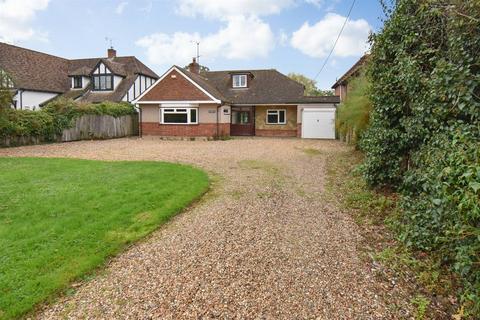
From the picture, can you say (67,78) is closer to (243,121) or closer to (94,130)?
(94,130)

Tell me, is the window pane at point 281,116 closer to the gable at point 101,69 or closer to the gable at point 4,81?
the gable at point 101,69

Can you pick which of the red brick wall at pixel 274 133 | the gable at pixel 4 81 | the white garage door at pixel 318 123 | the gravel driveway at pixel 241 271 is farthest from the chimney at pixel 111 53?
the gravel driveway at pixel 241 271

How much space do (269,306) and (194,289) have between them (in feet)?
2.68

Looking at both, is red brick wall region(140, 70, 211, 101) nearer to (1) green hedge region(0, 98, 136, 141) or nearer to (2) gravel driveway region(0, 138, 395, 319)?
(1) green hedge region(0, 98, 136, 141)

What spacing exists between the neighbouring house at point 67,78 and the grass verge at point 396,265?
23.3m

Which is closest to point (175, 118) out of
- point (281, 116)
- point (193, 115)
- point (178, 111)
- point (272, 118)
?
point (178, 111)

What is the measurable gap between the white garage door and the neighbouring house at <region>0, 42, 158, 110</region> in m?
14.7

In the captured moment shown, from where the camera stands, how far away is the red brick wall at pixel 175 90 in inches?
822

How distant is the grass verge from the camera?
10.1 feet

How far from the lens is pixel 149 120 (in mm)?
22219

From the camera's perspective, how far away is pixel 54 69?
28.2m

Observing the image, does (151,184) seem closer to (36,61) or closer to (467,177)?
(467,177)

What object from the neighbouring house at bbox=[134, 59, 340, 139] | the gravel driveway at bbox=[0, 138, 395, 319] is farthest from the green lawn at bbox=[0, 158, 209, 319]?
the neighbouring house at bbox=[134, 59, 340, 139]

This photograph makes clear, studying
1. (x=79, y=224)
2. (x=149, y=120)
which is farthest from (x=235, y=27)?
(x=79, y=224)
